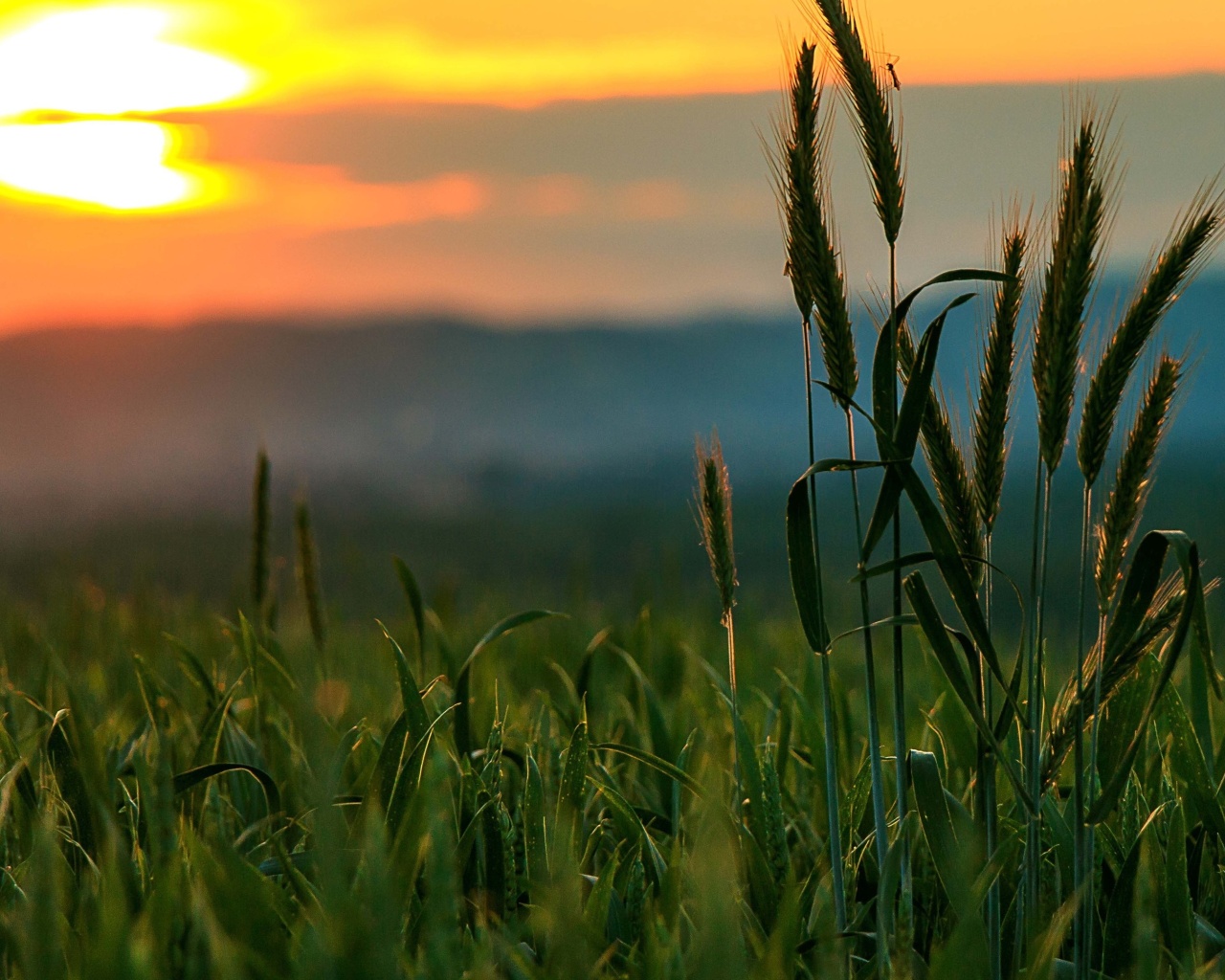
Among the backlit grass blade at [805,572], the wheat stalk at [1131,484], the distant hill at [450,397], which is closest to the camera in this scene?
the wheat stalk at [1131,484]

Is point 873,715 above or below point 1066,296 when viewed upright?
below

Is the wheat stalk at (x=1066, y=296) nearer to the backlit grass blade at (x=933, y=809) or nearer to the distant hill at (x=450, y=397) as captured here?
the backlit grass blade at (x=933, y=809)

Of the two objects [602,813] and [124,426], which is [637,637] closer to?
[602,813]

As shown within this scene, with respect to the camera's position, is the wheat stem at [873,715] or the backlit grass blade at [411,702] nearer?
the wheat stem at [873,715]

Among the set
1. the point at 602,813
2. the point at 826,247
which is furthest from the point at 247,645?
the point at 826,247

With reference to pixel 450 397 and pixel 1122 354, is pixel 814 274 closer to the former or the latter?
pixel 1122 354

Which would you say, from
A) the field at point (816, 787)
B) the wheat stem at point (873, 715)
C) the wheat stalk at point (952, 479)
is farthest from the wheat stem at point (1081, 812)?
the wheat stem at point (873, 715)

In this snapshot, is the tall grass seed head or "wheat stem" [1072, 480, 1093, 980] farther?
→ the tall grass seed head

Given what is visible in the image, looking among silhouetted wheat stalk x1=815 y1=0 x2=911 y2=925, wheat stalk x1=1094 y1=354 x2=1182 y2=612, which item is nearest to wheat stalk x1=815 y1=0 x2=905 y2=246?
silhouetted wheat stalk x1=815 y1=0 x2=911 y2=925

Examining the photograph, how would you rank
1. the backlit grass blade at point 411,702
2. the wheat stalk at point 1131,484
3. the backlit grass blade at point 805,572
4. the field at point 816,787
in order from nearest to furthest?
the field at point 816,787
the wheat stalk at point 1131,484
the backlit grass blade at point 805,572
the backlit grass blade at point 411,702

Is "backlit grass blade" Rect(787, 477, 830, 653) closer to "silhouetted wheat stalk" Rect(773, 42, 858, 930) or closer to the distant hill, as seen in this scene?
"silhouetted wheat stalk" Rect(773, 42, 858, 930)

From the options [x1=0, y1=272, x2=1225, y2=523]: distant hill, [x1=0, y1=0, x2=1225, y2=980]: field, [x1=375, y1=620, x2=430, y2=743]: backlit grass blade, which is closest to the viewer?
[x1=0, y1=0, x2=1225, y2=980]: field

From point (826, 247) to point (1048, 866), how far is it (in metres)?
1.32

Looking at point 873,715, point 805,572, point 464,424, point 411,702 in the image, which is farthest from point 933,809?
point 464,424
